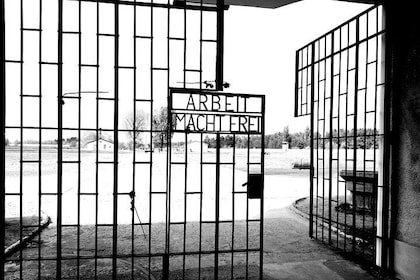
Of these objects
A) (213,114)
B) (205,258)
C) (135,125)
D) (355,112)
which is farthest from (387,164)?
(135,125)

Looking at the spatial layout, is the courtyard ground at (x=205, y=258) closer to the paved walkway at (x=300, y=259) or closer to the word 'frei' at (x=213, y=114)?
the paved walkway at (x=300, y=259)

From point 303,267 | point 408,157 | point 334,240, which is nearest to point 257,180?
point 303,267

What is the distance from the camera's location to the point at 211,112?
471 centimetres

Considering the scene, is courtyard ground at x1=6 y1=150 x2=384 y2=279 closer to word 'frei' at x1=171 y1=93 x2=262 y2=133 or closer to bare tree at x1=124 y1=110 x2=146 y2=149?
bare tree at x1=124 y1=110 x2=146 y2=149

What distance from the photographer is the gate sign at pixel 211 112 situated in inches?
185

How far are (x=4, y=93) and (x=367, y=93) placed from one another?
6.43m

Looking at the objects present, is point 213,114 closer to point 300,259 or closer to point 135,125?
point 135,125

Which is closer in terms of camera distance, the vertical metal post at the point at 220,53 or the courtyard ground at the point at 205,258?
the vertical metal post at the point at 220,53

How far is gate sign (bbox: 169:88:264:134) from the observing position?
4.70 m

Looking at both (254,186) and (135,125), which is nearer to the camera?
(254,186)

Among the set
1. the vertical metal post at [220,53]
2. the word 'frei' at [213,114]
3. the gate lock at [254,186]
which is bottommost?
the gate lock at [254,186]

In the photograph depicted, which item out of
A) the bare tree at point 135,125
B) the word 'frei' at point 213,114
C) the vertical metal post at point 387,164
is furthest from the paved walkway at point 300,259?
the bare tree at point 135,125

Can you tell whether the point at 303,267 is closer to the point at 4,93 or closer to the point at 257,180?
the point at 257,180

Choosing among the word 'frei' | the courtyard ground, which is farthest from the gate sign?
the courtyard ground
